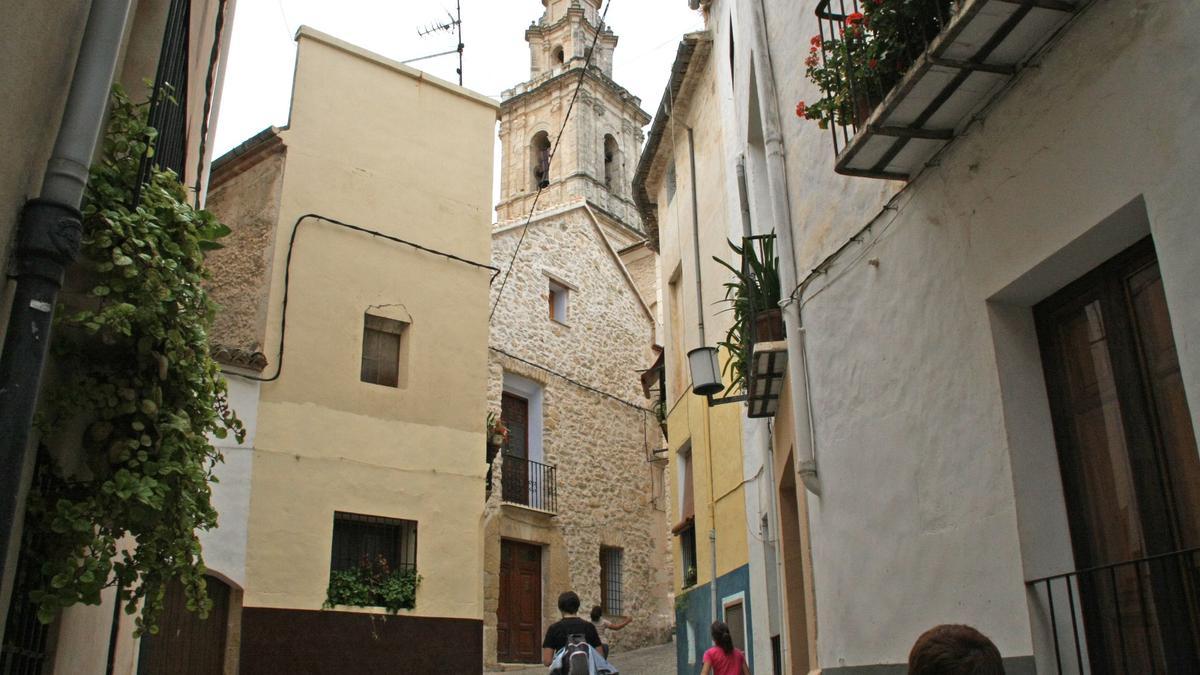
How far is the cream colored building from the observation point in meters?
11.6

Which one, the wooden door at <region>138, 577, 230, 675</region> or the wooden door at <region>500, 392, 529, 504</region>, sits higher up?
the wooden door at <region>500, 392, 529, 504</region>

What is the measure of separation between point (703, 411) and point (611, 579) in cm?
878

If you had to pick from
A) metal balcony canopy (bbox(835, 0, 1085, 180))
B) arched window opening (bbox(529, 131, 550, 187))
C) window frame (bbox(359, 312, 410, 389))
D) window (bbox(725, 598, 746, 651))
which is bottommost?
window (bbox(725, 598, 746, 651))

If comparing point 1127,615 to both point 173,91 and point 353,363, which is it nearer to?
point 173,91

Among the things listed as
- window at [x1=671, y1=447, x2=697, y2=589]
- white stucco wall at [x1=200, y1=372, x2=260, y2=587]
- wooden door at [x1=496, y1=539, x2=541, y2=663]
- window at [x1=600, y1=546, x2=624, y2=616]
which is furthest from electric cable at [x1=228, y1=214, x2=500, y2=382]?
window at [x1=600, y1=546, x2=624, y2=616]

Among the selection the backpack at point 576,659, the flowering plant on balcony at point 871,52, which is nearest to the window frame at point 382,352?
the backpack at point 576,659

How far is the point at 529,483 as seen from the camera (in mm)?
19000

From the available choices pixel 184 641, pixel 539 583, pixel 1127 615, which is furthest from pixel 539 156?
pixel 1127 615

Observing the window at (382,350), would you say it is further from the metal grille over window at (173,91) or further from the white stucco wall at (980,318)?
the white stucco wall at (980,318)

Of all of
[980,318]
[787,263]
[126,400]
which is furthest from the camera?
[787,263]

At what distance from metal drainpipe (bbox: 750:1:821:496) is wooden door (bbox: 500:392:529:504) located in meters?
12.3

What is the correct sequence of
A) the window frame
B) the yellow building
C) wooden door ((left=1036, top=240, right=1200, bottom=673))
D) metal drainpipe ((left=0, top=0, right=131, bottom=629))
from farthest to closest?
the window frame → the yellow building → wooden door ((left=1036, top=240, right=1200, bottom=673)) → metal drainpipe ((left=0, top=0, right=131, bottom=629))

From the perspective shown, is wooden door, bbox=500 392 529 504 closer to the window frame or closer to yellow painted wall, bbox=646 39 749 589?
yellow painted wall, bbox=646 39 749 589

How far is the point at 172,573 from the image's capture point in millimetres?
4066
